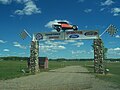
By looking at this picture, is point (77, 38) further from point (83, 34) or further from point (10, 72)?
point (10, 72)

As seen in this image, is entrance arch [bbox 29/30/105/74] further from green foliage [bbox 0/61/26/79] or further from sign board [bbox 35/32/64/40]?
green foliage [bbox 0/61/26/79]

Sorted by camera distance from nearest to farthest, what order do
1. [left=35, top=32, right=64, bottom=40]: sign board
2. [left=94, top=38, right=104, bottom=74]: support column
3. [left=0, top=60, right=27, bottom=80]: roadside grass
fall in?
[left=0, top=60, right=27, bottom=80]: roadside grass → [left=94, top=38, right=104, bottom=74]: support column → [left=35, top=32, right=64, bottom=40]: sign board

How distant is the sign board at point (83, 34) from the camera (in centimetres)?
4131

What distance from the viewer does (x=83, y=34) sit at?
138 feet

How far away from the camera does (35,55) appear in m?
44.7

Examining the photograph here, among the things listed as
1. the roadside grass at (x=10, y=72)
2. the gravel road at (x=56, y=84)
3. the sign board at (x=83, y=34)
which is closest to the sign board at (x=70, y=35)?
the sign board at (x=83, y=34)

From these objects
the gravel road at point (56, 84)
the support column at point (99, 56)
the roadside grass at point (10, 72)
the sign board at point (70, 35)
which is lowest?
the gravel road at point (56, 84)

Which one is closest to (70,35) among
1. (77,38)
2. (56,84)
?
(77,38)

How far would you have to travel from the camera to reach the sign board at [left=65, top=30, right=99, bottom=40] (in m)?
41.3

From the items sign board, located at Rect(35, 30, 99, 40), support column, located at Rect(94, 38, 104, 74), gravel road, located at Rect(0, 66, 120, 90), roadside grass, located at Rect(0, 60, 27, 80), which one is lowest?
gravel road, located at Rect(0, 66, 120, 90)

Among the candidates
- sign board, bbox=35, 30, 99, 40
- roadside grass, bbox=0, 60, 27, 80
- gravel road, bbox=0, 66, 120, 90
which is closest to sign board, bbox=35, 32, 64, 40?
sign board, bbox=35, 30, 99, 40

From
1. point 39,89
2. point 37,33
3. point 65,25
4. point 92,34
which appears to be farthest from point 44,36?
point 39,89

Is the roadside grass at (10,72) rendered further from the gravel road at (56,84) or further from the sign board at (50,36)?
the sign board at (50,36)

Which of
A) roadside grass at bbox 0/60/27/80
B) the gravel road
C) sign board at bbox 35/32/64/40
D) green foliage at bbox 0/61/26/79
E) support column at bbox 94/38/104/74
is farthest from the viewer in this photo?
sign board at bbox 35/32/64/40
